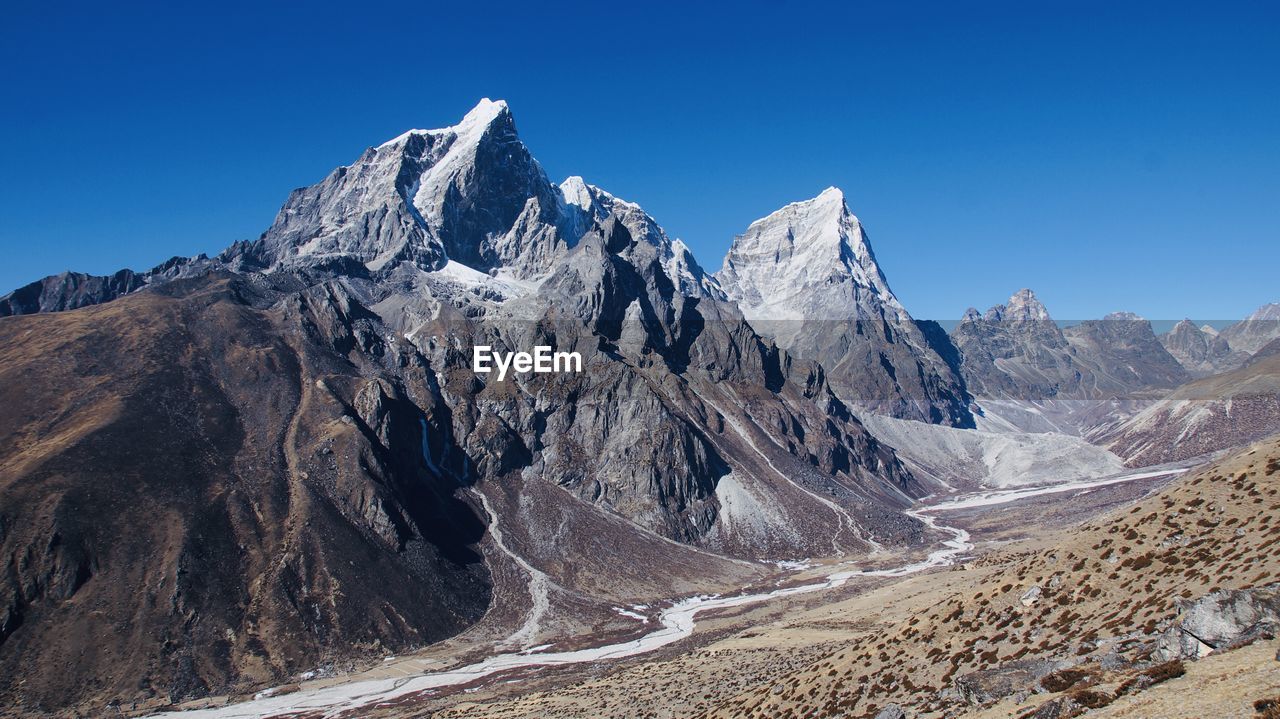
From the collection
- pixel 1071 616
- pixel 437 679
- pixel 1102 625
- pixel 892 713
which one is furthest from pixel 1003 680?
pixel 437 679

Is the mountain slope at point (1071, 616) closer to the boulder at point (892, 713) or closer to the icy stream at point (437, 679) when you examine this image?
the boulder at point (892, 713)

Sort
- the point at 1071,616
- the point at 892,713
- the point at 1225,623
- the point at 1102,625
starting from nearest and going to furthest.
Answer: the point at 1225,623 → the point at 892,713 → the point at 1102,625 → the point at 1071,616

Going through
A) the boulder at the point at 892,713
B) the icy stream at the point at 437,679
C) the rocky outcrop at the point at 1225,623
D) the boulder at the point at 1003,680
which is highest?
the rocky outcrop at the point at 1225,623

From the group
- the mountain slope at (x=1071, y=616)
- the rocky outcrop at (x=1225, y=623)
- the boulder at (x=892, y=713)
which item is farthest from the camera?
the boulder at (x=892, y=713)

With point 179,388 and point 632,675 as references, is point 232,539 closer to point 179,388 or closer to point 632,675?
point 179,388

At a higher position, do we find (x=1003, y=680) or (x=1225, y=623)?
(x=1225, y=623)

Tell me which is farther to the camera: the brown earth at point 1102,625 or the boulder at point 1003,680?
the boulder at point 1003,680

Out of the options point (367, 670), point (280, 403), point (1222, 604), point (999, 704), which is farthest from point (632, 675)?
point (280, 403)

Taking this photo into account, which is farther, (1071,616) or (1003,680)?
(1071,616)

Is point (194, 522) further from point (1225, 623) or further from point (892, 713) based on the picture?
point (1225, 623)

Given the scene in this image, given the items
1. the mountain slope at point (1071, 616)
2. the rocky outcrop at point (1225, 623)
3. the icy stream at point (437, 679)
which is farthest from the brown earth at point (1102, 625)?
the icy stream at point (437, 679)

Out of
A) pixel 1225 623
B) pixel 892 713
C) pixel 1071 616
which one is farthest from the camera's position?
Result: pixel 1071 616
